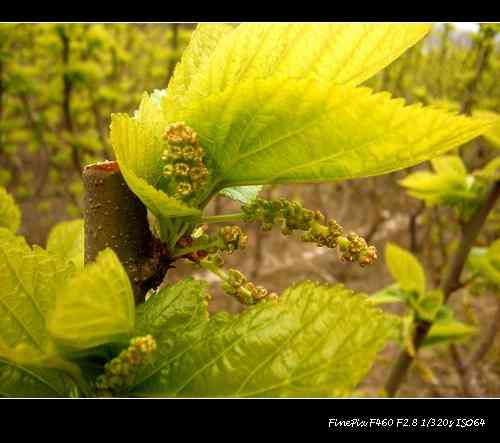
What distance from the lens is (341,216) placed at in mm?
5660

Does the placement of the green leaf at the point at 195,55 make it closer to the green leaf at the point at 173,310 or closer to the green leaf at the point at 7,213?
the green leaf at the point at 173,310

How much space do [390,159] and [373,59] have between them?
0.08m

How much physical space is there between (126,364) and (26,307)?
10cm

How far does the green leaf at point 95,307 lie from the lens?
0.37 meters

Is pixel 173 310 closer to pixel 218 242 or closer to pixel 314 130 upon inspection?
pixel 218 242

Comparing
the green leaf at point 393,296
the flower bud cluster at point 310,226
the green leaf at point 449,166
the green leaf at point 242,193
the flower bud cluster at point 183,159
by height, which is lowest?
the green leaf at point 393,296

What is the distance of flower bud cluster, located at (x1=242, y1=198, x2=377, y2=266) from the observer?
462 mm

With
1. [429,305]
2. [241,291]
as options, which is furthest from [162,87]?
[241,291]

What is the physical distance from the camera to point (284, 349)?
43cm

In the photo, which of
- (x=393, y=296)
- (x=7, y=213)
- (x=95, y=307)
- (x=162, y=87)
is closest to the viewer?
(x=95, y=307)

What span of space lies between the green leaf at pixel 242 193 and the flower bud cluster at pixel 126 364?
160 millimetres

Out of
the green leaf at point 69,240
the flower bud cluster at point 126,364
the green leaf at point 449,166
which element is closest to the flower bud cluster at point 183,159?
the flower bud cluster at point 126,364

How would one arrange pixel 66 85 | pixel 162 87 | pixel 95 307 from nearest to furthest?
pixel 95 307, pixel 66 85, pixel 162 87

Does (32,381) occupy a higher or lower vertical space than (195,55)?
lower
